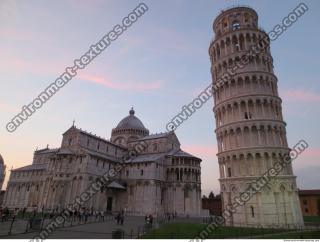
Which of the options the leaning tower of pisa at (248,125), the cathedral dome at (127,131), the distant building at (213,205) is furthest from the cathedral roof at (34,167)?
the leaning tower of pisa at (248,125)

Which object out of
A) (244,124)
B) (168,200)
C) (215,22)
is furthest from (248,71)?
(168,200)

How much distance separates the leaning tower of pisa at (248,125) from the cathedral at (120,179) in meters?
17.6

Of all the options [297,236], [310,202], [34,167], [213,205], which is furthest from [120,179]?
[310,202]

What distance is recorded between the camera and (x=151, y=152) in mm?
55375

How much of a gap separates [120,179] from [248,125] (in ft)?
103

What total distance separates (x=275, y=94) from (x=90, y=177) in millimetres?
34550

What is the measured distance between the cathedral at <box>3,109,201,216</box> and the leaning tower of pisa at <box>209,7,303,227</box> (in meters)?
17.6

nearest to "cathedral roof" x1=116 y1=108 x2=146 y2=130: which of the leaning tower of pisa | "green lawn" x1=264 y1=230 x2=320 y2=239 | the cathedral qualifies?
the cathedral

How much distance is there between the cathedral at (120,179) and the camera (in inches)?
1662

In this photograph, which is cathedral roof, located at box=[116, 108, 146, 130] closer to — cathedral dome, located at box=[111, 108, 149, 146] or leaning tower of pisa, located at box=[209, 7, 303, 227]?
cathedral dome, located at box=[111, 108, 149, 146]

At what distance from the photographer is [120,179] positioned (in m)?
50.1

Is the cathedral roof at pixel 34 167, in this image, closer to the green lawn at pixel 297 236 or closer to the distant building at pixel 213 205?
the distant building at pixel 213 205

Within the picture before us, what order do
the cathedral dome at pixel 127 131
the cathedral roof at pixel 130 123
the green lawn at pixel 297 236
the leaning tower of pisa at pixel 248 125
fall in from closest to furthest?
the green lawn at pixel 297 236
the leaning tower of pisa at pixel 248 125
the cathedral dome at pixel 127 131
the cathedral roof at pixel 130 123

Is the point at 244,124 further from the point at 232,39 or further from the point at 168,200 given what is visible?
the point at 168,200
